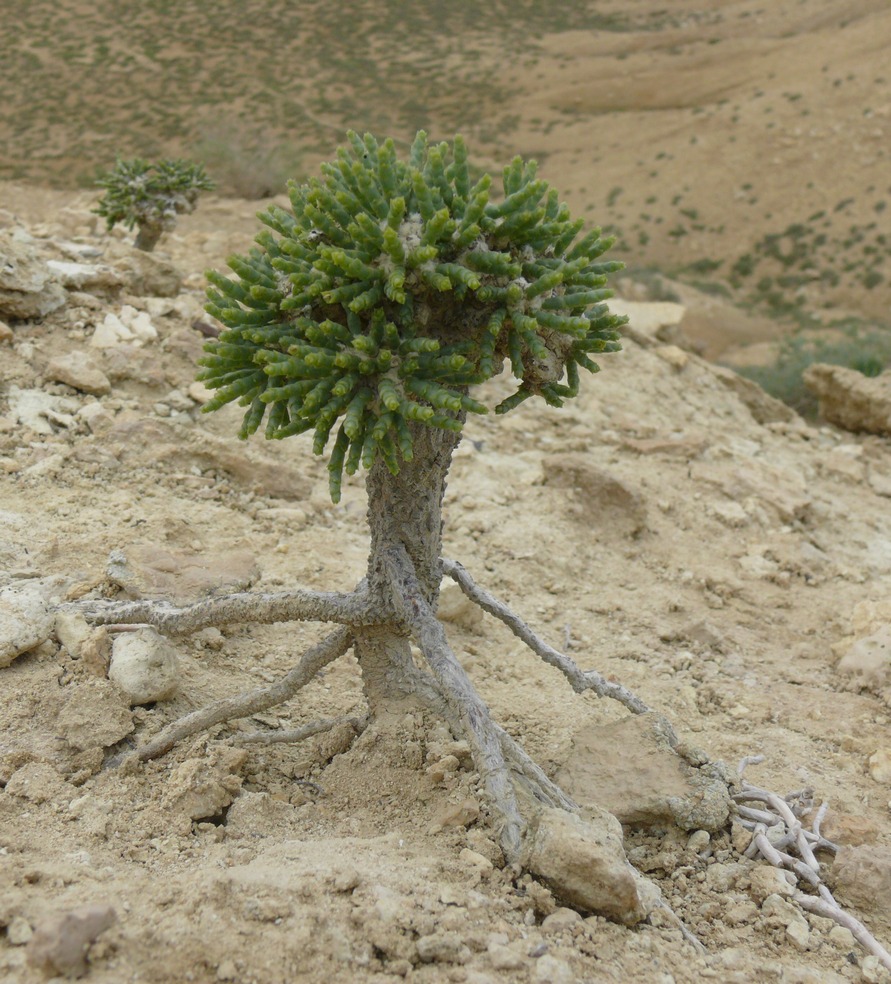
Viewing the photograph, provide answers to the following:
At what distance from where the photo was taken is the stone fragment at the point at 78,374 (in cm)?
454

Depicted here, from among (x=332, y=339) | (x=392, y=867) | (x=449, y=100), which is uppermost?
(x=449, y=100)

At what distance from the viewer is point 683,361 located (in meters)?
7.42

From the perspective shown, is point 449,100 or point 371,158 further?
point 449,100

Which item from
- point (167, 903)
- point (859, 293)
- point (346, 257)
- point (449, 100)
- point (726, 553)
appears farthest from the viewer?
point (449, 100)

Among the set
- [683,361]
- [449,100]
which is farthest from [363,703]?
[449,100]

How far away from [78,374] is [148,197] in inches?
113

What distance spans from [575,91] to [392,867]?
117 ft

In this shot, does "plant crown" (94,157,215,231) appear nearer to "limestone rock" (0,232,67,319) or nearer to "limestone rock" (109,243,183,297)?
"limestone rock" (109,243,183,297)

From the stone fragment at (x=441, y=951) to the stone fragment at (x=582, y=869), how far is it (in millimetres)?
314

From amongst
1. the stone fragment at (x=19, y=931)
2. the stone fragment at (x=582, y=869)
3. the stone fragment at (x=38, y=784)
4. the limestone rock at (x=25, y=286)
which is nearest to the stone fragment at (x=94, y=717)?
the stone fragment at (x=38, y=784)

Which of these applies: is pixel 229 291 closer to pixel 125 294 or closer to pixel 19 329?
pixel 19 329

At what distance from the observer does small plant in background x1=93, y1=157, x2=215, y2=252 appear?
6781 millimetres

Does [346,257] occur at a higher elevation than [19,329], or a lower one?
higher

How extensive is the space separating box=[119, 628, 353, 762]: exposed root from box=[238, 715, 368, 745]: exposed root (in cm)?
7
